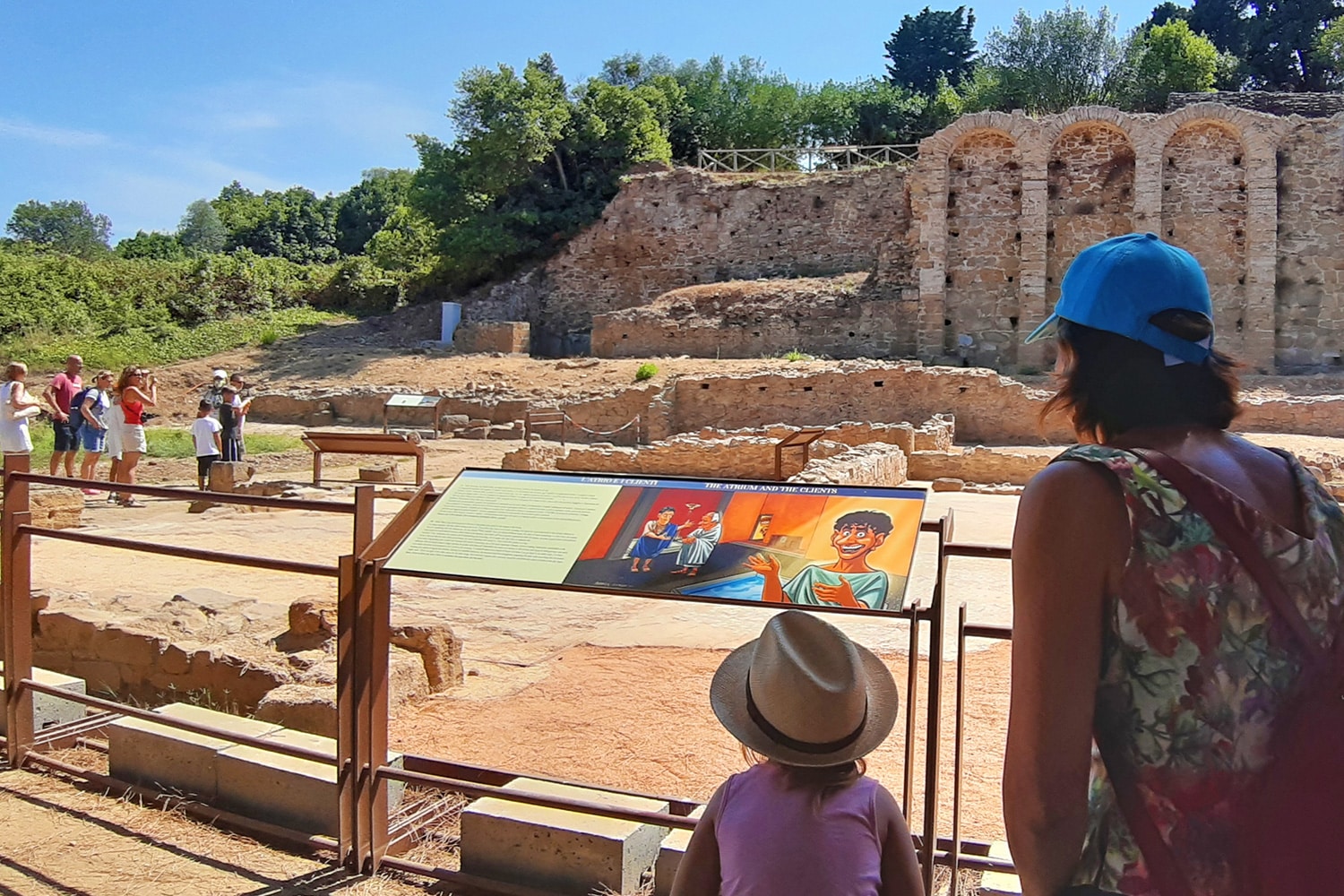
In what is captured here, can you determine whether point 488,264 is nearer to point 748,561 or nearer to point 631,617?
point 631,617

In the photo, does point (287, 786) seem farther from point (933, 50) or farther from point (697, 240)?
point (933, 50)

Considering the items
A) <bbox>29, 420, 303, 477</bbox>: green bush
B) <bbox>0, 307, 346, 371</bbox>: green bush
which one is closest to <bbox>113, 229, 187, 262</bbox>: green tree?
<bbox>0, 307, 346, 371</bbox>: green bush

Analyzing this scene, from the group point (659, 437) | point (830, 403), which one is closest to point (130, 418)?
point (659, 437)

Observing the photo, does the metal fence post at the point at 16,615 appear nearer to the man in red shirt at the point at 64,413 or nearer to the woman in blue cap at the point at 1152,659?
the woman in blue cap at the point at 1152,659

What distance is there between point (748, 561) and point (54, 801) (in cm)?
312

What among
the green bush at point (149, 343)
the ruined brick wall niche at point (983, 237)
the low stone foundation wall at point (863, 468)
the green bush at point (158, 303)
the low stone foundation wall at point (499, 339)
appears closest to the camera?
the low stone foundation wall at point (863, 468)

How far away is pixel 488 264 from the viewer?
35.8 metres

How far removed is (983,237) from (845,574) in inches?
1009

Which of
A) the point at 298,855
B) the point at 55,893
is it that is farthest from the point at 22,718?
the point at 298,855

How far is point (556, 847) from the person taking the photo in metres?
3.28

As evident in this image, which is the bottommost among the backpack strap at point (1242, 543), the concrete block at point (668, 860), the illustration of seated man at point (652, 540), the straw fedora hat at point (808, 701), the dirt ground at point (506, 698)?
the dirt ground at point (506, 698)

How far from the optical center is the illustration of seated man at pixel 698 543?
9.50 feet

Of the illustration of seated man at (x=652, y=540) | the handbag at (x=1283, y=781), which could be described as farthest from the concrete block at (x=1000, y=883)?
the handbag at (x=1283, y=781)

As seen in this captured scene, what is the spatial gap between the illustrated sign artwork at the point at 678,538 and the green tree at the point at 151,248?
53319 mm
